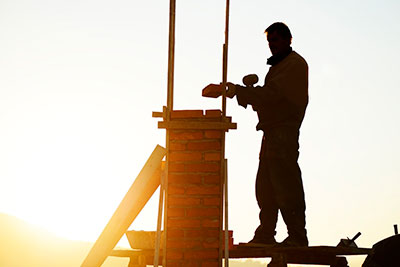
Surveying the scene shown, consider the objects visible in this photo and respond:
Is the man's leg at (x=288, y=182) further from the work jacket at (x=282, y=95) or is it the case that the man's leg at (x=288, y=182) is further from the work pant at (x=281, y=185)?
the work jacket at (x=282, y=95)

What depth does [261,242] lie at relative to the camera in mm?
6523

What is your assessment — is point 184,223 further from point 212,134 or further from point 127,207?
point 212,134

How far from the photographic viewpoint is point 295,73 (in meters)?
6.58

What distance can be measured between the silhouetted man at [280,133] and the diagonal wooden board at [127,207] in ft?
3.83

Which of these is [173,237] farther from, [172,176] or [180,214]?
[172,176]

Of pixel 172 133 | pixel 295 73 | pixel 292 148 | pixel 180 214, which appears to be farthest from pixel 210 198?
pixel 295 73

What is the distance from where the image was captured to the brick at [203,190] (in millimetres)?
5957

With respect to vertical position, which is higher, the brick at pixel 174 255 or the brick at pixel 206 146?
the brick at pixel 206 146

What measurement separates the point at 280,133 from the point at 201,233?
1519 millimetres

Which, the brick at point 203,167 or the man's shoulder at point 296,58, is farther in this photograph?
the man's shoulder at point 296,58

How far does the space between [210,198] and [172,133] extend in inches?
31.9

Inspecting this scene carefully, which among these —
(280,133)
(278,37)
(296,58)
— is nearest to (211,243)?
(280,133)

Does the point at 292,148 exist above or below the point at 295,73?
below

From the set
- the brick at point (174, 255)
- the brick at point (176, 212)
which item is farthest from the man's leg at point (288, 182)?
the brick at point (174, 255)
